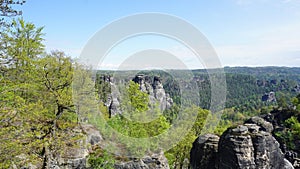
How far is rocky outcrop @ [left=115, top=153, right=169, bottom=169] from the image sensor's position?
1402 cm

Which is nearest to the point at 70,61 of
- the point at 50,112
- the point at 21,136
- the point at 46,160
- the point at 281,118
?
the point at 50,112

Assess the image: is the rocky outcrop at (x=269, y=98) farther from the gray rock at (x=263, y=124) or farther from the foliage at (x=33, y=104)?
the foliage at (x=33, y=104)

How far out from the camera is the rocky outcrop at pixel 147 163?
46.0ft

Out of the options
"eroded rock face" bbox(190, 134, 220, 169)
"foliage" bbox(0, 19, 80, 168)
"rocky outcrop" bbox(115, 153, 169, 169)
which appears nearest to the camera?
"foliage" bbox(0, 19, 80, 168)

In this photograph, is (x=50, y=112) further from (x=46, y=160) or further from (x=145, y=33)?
(x=145, y=33)

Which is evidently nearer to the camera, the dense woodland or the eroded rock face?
the dense woodland

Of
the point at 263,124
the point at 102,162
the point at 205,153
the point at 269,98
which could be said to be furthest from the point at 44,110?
the point at 269,98

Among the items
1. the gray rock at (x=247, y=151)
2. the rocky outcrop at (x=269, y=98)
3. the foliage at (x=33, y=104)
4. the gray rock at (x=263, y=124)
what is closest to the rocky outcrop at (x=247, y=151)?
the gray rock at (x=247, y=151)

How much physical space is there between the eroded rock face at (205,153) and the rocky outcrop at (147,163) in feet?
13.0

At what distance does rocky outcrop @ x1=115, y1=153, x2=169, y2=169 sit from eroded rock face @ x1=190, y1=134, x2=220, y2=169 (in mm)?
3974

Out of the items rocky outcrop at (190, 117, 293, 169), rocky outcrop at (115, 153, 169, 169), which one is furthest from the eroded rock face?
rocky outcrop at (115, 153, 169, 169)

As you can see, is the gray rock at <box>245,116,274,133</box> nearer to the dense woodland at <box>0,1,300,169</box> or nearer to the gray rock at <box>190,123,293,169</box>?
the dense woodland at <box>0,1,300,169</box>

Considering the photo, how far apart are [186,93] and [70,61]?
432 inches

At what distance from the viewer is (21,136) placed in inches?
317
